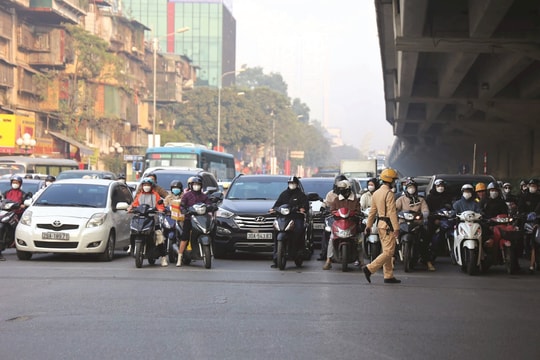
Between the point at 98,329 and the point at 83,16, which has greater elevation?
the point at 83,16

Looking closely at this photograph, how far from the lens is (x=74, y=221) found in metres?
17.1

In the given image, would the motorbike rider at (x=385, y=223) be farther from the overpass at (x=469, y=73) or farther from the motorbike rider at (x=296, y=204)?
the overpass at (x=469, y=73)

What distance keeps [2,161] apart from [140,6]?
114m

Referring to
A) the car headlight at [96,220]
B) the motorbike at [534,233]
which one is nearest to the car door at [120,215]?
the car headlight at [96,220]

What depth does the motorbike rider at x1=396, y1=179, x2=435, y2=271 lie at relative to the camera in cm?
1652

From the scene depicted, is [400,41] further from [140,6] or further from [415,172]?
[140,6]

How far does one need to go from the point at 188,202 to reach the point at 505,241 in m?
5.45

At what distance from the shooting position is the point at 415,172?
122 meters

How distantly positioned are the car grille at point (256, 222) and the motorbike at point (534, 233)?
4687mm

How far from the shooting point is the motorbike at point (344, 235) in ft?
51.5

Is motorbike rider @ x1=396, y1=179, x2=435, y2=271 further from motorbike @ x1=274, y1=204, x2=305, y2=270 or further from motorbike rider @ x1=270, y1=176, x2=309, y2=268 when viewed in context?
motorbike @ x1=274, y1=204, x2=305, y2=270

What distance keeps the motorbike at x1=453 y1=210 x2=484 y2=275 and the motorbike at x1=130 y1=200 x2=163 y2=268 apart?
5177 mm

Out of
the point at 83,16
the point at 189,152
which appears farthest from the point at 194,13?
the point at 189,152

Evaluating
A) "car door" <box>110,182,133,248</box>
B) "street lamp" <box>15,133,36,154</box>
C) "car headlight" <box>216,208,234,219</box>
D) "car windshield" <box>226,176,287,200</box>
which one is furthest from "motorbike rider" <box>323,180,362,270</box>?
"street lamp" <box>15,133,36,154</box>
